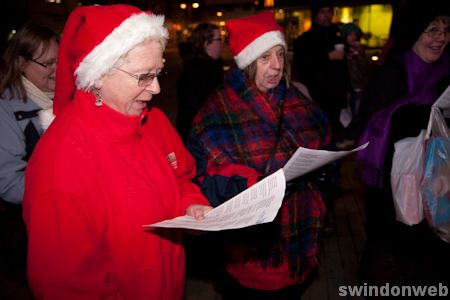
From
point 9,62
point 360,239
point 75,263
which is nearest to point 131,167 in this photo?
point 75,263

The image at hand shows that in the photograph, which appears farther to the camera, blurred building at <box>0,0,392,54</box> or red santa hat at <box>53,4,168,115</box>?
blurred building at <box>0,0,392,54</box>

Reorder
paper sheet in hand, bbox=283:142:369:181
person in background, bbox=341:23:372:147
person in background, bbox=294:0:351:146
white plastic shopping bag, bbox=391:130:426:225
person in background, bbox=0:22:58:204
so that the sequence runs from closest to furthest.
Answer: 1. paper sheet in hand, bbox=283:142:369:181
2. person in background, bbox=0:22:58:204
3. white plastic shopping bag, bbox=391:130:426:225
4. person in background, bbox=294:0:351:146
5. person in background, bbox=341:23:372:147

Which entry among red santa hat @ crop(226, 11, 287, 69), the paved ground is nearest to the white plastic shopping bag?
red santa hat @ crop(226, 11, 287, 69)

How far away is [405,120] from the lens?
6.88ft

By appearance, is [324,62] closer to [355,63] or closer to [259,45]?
[355,63]

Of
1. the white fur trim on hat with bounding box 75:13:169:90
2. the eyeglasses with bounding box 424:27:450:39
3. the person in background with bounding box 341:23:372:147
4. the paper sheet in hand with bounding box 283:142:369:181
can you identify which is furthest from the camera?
the person in background with bounding box 341:23:372:147

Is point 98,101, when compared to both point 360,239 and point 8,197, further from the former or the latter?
point 360,239

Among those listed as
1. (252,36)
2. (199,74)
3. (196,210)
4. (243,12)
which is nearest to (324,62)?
(199,74)

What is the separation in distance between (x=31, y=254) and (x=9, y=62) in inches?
58.4

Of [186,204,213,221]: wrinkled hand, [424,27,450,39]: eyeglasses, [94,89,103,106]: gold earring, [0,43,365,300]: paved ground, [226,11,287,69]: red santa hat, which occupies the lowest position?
[0,43,365,300]: paved ground

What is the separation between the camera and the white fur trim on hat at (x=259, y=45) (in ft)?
6.30

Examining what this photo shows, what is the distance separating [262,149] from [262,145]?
2cm

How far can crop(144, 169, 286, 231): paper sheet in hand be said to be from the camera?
119cm

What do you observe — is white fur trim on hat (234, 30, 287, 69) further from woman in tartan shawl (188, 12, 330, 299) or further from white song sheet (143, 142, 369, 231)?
white song sheet (143, 142, 369, 231)
